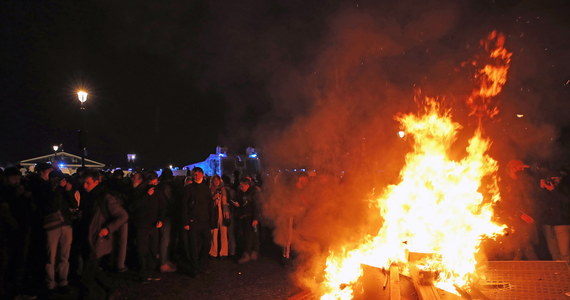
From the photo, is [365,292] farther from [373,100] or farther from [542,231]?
[373,100]

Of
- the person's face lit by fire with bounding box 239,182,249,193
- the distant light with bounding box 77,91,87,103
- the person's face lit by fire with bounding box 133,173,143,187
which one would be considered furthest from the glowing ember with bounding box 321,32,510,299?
the distant light with bounding box 77,91,87,103

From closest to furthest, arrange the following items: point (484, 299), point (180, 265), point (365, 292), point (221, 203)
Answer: point (484, 299), point (365, 292), point (180, 265), point (221, 203)

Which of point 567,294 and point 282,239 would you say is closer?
point 567,294

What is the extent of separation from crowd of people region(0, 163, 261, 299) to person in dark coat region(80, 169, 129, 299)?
13 millimetres

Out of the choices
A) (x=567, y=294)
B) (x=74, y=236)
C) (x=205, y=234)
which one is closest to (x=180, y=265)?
(x=205, y=234)

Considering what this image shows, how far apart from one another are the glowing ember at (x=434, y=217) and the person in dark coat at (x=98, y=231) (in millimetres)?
3138

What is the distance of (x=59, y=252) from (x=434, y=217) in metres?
6.06

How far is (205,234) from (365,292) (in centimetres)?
398

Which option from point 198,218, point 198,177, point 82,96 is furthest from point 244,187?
point 82,96

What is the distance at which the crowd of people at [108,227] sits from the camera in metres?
5.30

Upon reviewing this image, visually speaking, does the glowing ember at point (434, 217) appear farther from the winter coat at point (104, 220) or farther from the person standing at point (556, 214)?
the winter coat at point (104, 220)

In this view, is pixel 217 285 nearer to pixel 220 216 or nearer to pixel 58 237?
pixel 220 216

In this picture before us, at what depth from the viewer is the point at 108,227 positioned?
17.3 ft

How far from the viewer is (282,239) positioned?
8773 millimetres
